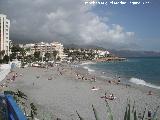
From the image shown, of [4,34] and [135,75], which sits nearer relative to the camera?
[135,75]

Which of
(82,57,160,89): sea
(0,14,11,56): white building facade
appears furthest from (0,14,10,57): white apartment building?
(82,57,160,89): sea

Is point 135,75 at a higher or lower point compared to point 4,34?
lower

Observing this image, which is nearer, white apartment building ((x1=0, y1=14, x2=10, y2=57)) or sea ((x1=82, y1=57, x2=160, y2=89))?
sea ((x1=82, y1=57, x2=160, y2=89))

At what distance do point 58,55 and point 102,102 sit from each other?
148786 mm

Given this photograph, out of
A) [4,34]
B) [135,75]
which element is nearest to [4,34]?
[4,34]

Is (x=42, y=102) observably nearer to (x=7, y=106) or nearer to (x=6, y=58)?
(x=7, y=106)

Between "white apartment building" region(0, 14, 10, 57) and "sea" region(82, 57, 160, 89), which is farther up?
"white apartment building" region(0, 14, 10, 57)

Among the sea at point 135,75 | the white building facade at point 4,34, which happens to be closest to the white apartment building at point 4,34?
Result: the white building facade at point 4,34

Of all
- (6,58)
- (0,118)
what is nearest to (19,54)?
(6,58)

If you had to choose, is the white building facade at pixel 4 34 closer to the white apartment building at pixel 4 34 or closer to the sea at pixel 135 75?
the white apartment building at pixel 4 34

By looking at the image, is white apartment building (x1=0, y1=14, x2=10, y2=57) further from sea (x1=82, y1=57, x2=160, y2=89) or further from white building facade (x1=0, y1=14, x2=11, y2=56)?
sea (x1=82, y1=57, x2=160, y2=89)

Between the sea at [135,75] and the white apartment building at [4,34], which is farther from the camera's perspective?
the white apartment building at [4,34]

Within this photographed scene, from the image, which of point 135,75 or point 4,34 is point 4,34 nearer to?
point 4,34

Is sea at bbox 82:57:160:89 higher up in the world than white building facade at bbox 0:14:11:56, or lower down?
lower down
